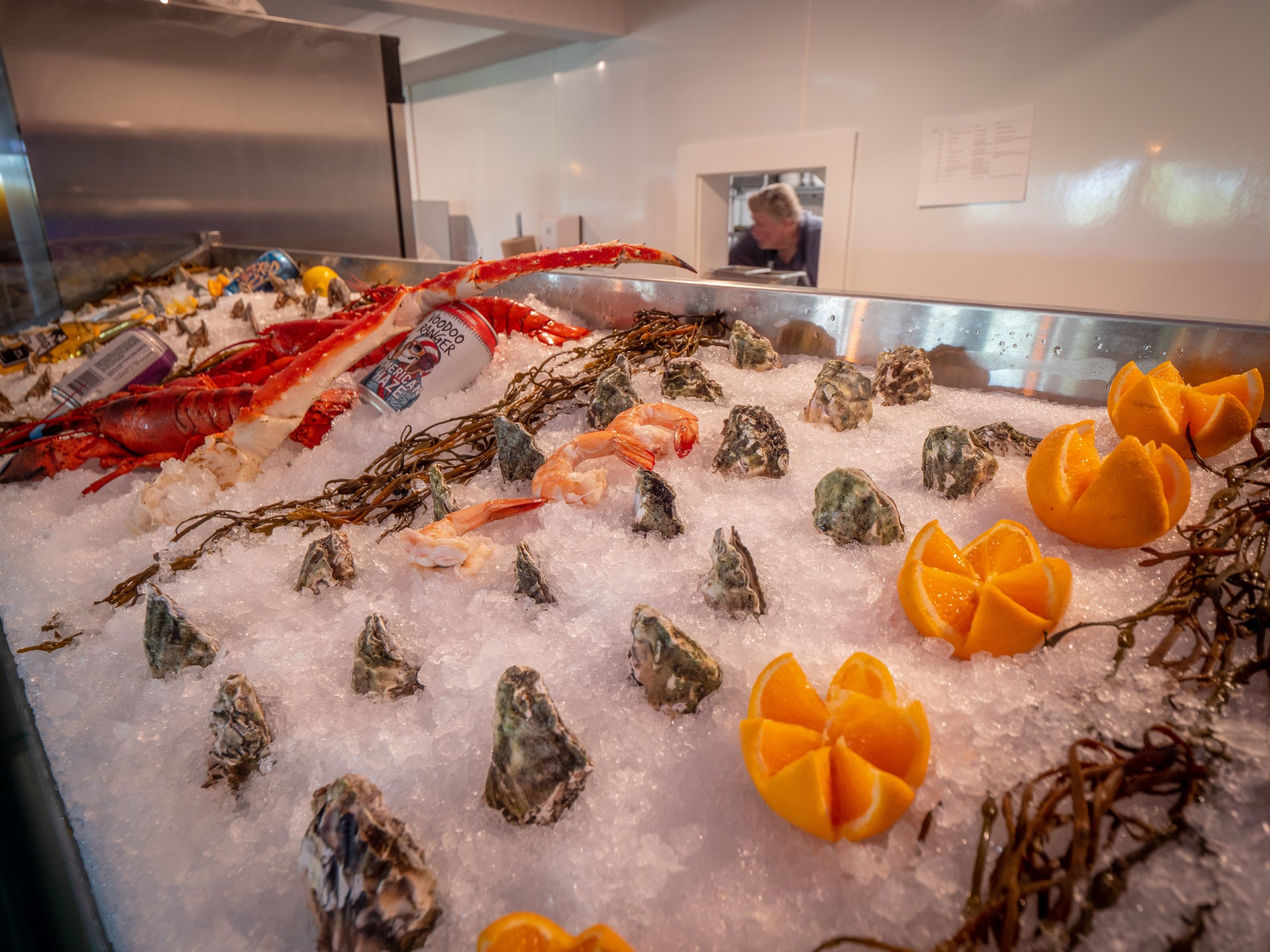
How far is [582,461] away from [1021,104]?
112 inches

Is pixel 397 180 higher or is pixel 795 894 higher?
pixel 397 180

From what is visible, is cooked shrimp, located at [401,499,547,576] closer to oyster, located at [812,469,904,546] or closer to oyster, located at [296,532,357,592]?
oyster, located at [296,532,357,592]

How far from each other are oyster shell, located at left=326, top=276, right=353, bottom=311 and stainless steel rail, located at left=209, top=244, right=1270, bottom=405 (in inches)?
36.3

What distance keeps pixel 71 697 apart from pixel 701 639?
0.66 m

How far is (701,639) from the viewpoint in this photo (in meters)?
0.64

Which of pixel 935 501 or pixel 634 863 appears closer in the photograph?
pixel 634 863

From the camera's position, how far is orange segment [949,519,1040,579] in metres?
0.64

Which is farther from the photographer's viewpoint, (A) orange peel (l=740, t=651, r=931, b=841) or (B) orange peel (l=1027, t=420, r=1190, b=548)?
(B) orange peel (l=1027, t=420, r=1190, b=548)

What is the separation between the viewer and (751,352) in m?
1.24

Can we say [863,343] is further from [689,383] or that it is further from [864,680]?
[864,680]

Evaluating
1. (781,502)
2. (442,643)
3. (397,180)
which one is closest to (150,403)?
(442,643)

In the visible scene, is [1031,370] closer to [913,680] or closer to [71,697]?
[913,680]

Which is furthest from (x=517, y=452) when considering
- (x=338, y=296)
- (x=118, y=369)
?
(x=338, y=296)

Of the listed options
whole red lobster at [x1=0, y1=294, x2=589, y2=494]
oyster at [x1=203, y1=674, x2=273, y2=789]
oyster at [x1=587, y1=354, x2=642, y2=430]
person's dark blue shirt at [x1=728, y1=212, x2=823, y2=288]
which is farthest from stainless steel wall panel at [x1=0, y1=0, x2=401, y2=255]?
oyster at [x1=203, y1=674, x2=273, y2=789]
